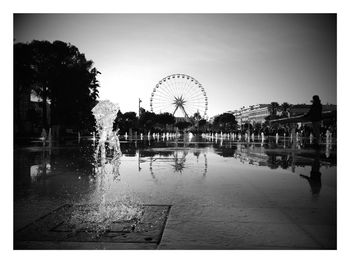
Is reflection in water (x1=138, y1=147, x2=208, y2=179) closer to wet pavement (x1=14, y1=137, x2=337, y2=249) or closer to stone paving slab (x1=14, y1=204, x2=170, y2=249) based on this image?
wet pavement (x1=14, y1=137, x2=337, y2=249)

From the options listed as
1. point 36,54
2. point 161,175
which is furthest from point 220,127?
point 161,175

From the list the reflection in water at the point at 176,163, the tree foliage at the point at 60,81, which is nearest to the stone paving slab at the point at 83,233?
the reflection in water at the point at 176,163

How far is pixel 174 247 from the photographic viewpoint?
282cm

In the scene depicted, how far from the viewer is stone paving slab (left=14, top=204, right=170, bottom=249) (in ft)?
9.71

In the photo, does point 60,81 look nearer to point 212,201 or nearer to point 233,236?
point 212,201

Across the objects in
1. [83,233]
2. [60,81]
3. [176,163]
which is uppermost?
[60,81]

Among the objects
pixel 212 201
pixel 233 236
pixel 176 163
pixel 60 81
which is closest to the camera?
pixel 233 236

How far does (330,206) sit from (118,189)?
10.8 feet

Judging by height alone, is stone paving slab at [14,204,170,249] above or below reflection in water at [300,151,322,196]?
below

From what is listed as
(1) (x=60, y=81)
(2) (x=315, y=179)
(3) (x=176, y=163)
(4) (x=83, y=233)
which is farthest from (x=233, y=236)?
(1) (x=60, y=81)

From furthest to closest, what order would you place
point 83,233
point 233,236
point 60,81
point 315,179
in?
1. point 60,81
2. point 315,179
3. point 83,233
4. point 233,236

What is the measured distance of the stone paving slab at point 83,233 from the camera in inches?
117

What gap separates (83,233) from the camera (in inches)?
125

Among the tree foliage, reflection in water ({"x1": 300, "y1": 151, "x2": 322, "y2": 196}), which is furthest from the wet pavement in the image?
the tree foliage
